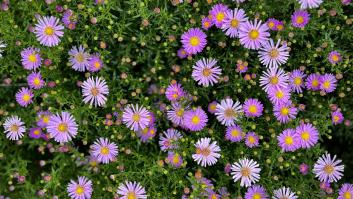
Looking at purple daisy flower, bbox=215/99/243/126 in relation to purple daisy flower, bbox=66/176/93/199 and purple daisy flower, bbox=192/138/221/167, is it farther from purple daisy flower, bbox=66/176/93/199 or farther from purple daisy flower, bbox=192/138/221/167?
purple daisy flower, bbox=66/176/93/199

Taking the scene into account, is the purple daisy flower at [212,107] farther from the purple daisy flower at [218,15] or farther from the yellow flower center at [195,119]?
the purple daisy flower at [218,15]

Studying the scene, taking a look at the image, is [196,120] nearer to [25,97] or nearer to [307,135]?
[307,135]

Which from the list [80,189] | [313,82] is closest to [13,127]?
[80,189]

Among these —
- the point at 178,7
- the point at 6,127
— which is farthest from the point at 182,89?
the point at 6,127

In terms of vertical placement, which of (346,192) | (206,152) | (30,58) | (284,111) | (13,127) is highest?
(30,58)

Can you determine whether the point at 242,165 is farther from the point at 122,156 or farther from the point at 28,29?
the point at 28,29

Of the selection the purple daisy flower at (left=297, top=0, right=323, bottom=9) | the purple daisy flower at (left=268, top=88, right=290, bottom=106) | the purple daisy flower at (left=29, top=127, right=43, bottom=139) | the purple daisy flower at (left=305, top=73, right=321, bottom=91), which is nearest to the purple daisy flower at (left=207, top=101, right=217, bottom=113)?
the purple daisy flower at (left=268, top=88, right=290, bottom=106)
